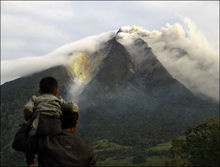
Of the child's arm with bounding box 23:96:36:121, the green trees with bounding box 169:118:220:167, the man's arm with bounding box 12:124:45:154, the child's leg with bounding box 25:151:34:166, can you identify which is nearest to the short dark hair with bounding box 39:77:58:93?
the child's arm with bounding box 23:96:36:121

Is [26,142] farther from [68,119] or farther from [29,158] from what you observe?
[68,119]

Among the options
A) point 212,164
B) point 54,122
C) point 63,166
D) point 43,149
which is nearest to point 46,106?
point 54,122

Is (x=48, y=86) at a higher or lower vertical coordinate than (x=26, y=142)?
higher

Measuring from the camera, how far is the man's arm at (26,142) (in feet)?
18.2

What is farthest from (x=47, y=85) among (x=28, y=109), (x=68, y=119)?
(x=68, y=119)

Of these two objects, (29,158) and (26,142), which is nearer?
(26,142)

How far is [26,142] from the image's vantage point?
5.60 metres

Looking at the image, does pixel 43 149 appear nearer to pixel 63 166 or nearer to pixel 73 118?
pixel 63 166

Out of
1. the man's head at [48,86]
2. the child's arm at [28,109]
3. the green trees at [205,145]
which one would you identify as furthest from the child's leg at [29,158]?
the green trees at [205,145]

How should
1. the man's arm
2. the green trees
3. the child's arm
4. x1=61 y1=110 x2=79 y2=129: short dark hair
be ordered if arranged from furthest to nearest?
the green trees < x1=61 y1=110 x2=79 y2=129: short dark hair < the child's arm < the man's arm

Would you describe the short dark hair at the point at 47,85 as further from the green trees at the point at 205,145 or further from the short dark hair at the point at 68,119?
the green trees at the point at 205,145

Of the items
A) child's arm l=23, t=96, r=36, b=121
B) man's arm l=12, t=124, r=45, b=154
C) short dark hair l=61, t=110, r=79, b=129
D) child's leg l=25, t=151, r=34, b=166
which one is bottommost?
child's leg l=25, t=151, r=34, b=166

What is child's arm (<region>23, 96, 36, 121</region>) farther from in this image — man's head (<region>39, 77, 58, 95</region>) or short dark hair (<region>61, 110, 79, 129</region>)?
short dark hair (<region>61, 110, 79, 129</region>)

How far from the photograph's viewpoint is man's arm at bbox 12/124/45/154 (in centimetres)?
554
